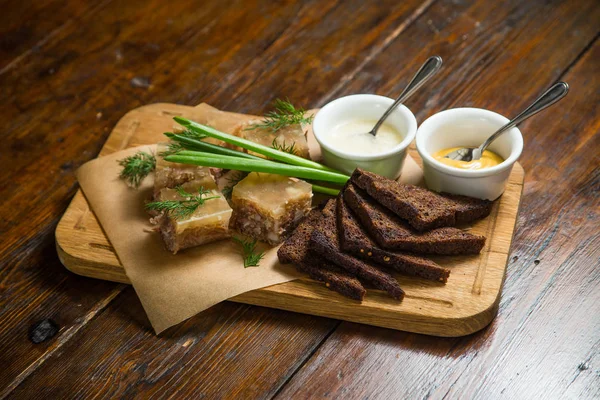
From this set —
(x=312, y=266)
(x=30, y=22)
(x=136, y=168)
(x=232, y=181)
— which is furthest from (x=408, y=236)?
(x=30, y=22)

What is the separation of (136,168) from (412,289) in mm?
1462

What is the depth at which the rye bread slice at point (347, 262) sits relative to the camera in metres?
2.89

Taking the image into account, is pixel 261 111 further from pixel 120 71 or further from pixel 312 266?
pixel 312 266

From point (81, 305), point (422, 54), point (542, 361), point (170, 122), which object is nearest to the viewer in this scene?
point (542, 361)

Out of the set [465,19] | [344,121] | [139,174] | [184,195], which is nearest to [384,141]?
[344,121]

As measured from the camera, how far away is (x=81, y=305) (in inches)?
123

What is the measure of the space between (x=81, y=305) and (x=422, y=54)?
7.94 feet

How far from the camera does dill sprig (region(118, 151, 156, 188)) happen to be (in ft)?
11.6

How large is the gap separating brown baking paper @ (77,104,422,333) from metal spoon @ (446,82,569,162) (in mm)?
253

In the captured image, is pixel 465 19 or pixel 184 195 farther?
pixel 465 19

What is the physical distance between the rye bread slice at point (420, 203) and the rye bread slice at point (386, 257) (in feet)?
0.54

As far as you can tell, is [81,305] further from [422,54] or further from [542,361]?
[422,54]

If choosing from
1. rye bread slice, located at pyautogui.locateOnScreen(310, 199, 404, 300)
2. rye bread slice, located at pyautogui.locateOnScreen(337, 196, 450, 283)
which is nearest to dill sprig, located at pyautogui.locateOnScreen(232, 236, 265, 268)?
rye bread slice, located at pyautogui.locateOnScreen(310, 199, 404, 300)

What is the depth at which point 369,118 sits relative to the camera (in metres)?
3.53
